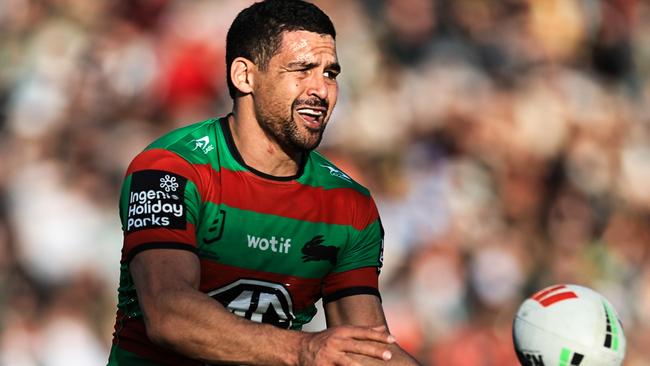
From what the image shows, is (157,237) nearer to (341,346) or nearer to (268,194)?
(268,194)

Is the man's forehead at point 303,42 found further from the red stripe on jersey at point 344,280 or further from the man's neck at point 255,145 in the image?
the red stripe on jersey at point 344,280

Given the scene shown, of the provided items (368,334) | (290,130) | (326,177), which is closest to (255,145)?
(290,130)

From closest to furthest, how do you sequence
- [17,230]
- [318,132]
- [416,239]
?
[318,132]
[17,230]
[416,239]

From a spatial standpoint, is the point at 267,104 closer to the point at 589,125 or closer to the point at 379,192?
the point at 379,192

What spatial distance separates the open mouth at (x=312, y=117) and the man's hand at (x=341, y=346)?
1257 mm

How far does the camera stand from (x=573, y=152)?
34.6 feet

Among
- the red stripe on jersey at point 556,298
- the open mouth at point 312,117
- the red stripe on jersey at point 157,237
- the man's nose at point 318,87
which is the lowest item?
the red stripe on jersey at point 556,298

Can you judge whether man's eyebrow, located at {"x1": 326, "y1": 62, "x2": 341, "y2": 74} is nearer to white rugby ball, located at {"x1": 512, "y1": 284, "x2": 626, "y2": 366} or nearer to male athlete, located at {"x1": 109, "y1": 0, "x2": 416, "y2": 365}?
male athlete, located at {"x1": 109, "y1": 0, "x2": 416, "y2": 365}

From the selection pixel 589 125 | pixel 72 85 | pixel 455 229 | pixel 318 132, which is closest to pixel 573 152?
pixel 589 125

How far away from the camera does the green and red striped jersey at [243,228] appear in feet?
14.6

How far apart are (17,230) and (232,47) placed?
4075 mm

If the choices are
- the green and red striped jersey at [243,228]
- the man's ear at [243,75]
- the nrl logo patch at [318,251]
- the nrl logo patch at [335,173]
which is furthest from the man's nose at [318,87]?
the nrl logo patch at [318,251]

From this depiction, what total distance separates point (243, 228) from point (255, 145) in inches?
16.4

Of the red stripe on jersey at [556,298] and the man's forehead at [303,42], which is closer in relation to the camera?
the man's forehead at [303,42]
